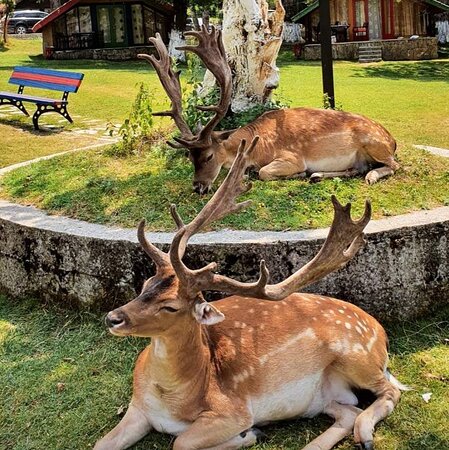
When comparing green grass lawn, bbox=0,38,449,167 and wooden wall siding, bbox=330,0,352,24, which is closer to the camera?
green grass lawn, bbox=0,38,449,167

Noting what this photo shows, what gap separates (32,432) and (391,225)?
2.77m

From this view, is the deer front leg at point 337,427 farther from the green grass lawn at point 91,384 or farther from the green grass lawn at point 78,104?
the green grass lawn at point 78,104

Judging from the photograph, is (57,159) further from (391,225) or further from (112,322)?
→ (112,322)

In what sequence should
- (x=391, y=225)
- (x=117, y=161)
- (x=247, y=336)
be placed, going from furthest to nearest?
1. (x=117, y=161)
2. (x=391, y=225)
3. (x=247, y=336)

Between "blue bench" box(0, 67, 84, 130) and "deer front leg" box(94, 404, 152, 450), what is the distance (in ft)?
34.5

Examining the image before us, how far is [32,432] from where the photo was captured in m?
4.62

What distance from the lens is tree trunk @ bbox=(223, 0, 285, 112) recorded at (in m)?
8.38

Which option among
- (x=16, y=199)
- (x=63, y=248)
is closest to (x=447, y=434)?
(x=63, y=248)

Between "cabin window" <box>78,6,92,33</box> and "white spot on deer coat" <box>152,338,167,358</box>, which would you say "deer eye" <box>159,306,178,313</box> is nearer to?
"white spot on deer coat" <box>152,338,167,358</box>

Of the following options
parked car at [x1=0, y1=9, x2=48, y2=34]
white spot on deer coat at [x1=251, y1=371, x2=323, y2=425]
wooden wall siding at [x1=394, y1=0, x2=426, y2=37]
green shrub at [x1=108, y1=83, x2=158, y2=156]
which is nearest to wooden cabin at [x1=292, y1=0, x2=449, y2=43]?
wooden wall siding at [x1=394, y1=0, x2=426, y2=37]

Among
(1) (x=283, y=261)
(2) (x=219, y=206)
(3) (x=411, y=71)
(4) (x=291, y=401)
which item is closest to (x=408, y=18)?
(3) (x=411, y=71)

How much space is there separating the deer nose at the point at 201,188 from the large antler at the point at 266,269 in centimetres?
198

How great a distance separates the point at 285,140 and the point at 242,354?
→ 3288 mm

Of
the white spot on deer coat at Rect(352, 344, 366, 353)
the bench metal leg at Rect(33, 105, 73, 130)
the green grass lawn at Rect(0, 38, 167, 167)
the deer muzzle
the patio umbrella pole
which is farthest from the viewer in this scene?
the bench metal leg at Rect(33, 105, 73, 130)
